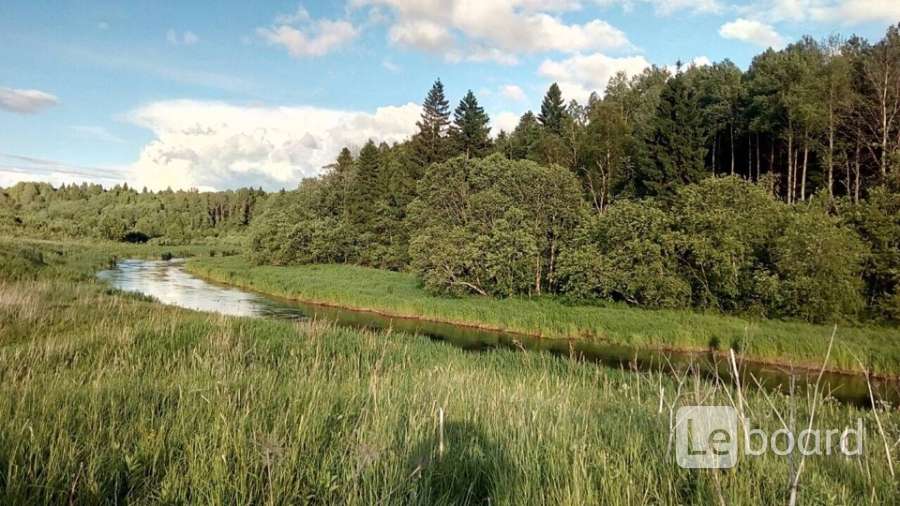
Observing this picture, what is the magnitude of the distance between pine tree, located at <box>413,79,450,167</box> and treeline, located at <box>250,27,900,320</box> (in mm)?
390

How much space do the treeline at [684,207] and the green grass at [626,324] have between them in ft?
5.93

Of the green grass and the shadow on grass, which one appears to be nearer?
the shadow on grass

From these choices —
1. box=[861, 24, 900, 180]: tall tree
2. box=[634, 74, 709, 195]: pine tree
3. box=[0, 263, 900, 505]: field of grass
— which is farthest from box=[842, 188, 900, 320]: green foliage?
box=[0, 263, 900, 505]: field of grass

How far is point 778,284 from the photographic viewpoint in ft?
75.8

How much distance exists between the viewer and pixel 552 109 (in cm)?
6506

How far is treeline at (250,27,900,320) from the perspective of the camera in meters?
23.6

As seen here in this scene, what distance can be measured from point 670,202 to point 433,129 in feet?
103

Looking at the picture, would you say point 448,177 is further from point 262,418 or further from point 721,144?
point 262,418

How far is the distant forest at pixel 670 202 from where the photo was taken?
23.7m

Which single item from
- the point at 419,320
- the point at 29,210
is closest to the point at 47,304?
the point at 419,320

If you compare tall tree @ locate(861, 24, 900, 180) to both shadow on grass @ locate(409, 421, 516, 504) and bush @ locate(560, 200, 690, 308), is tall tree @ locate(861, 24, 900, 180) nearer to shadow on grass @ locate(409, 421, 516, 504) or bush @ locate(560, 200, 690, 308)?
bush @ locate(560, 200, 690, 308)

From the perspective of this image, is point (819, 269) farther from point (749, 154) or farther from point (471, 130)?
point (471, 130)

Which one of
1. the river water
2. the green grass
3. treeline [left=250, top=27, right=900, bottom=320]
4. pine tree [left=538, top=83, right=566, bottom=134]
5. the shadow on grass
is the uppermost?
pine tree [left=538, top=83, right=566, bottom=134]

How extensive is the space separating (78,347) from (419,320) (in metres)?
22.5
